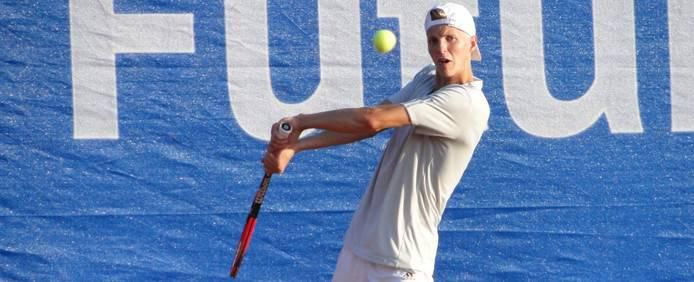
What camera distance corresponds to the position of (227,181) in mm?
5121

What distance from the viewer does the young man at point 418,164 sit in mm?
3781

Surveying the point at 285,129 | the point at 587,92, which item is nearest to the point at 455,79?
the point at 285,129

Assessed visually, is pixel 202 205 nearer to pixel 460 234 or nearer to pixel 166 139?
pixel 166 139

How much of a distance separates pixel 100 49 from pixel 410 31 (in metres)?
1.31

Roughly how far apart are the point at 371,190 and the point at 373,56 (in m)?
1.33

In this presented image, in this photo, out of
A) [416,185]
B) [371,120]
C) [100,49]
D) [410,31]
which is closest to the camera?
[371,120]

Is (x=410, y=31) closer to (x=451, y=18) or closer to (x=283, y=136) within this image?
(x=451, y=18)

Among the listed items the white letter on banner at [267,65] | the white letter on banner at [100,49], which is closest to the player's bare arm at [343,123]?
the white letter on banner at [267,65]

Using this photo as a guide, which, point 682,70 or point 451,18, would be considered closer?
point 451,18

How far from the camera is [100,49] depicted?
5027 mm

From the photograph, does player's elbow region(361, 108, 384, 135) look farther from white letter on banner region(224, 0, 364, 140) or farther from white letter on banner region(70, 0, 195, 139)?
white letter on banner region(70, 0, 195, 139)

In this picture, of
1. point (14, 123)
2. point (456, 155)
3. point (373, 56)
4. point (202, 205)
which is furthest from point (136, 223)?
point (456, 155)

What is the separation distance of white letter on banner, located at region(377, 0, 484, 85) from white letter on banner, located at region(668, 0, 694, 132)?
1080 mm

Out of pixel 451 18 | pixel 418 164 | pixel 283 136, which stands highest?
pixel 451 18
